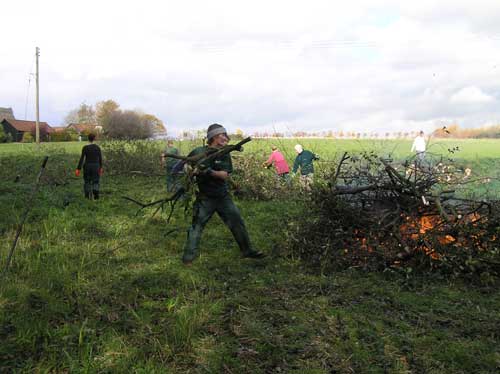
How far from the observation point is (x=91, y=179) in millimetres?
11125

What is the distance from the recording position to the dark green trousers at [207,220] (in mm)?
6055

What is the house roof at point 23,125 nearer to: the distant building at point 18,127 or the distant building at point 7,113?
the distant building at point 18,127

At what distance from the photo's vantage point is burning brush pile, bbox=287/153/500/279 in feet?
17.7

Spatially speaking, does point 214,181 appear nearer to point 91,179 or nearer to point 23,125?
point 91,179

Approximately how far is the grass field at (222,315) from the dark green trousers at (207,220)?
0.71ft

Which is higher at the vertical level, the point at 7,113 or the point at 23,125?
the point at 7,113

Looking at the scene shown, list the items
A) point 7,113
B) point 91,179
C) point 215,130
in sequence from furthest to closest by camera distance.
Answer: point 7,113, point 91,179, point 215,130

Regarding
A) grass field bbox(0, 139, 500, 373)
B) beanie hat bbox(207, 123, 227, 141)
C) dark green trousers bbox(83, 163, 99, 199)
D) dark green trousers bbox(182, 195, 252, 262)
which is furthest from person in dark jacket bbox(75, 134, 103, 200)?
beanie hat bbox(207, 123, 227, 141)

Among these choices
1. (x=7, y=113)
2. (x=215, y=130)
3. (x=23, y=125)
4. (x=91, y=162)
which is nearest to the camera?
(x=215, y=130)

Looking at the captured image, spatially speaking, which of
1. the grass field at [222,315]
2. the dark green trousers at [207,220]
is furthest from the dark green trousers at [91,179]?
the dark green trousers at [207,220]

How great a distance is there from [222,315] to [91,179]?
7900mm

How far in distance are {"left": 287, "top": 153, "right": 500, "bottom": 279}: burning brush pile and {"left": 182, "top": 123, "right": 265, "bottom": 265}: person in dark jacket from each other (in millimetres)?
743

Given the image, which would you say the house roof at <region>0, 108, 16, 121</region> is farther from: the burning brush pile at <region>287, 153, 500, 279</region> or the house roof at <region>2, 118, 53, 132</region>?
the burning brush pile at <region>287, 153, 500, 279</region>

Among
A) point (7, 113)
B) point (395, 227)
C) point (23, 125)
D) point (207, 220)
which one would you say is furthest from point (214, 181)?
point (7, 113)
